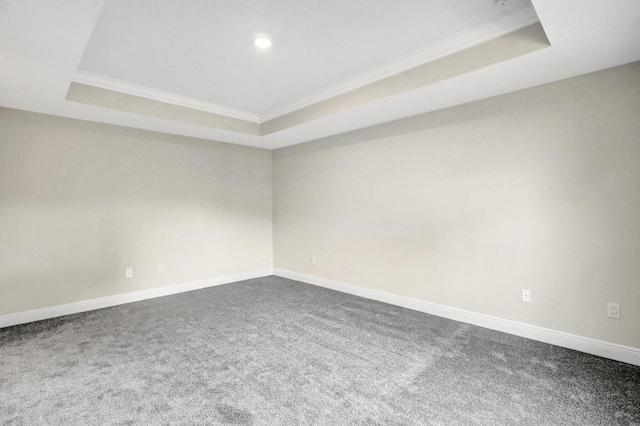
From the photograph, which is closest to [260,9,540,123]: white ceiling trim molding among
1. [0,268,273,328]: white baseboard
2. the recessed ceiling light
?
the recessed ceiling light

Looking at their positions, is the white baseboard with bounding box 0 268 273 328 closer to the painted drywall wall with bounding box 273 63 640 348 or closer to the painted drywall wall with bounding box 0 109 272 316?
the painted drywall wall with bounding box 0 109 272 316

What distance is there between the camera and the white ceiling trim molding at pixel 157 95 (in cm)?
315

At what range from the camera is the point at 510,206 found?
3.02 metres

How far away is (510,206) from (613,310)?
1.11 metres

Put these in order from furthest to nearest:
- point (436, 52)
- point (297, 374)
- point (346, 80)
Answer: point (346, 80) → point (436, 52) → point (297, 374)

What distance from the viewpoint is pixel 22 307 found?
3.38m

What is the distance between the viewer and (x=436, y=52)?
272cm

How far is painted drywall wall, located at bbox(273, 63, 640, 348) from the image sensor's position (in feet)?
8.13

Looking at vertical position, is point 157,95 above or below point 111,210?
above

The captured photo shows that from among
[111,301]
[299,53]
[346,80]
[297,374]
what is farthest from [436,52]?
[111,301]

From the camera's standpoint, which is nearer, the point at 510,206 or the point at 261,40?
the point at 261,40

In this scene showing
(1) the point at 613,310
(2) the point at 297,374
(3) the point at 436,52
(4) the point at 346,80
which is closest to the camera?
(2) the point at 297,374

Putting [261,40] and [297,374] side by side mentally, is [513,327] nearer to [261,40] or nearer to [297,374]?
[297,374]

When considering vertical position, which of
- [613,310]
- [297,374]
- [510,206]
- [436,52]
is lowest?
[297,374]
